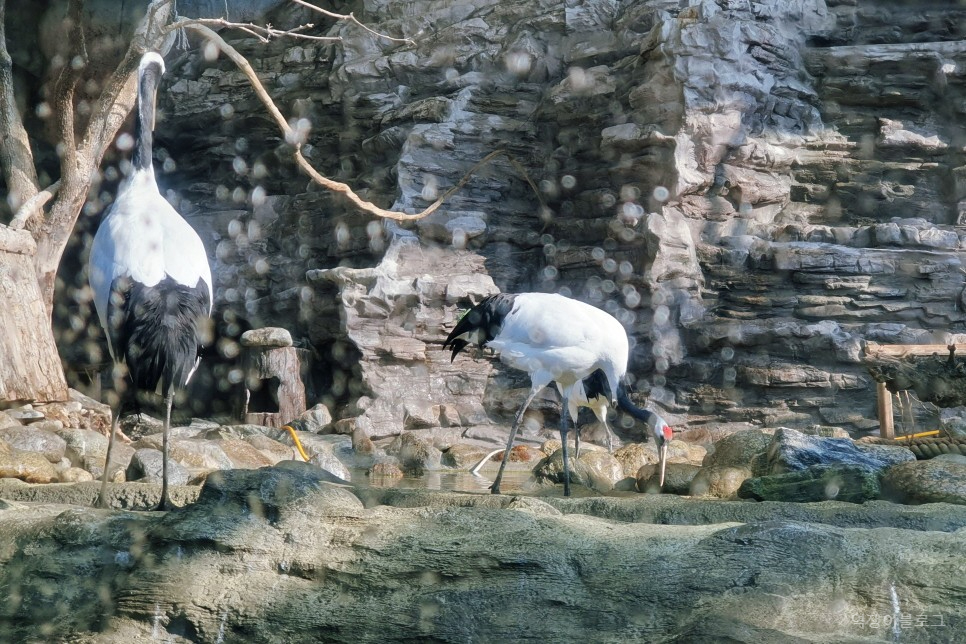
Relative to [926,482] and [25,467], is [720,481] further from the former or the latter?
[25,467]

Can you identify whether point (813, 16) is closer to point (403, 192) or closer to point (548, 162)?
point (548, 162)

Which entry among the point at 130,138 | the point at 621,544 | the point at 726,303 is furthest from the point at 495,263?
the point at 621,544

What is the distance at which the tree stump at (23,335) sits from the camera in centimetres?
814

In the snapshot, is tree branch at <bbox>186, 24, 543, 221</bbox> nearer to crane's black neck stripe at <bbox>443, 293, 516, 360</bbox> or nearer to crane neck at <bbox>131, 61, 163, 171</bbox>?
crane's black neck stripe at <bbox>443, 293, 516, 360</bbox>

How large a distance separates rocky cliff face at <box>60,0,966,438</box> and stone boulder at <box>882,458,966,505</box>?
18.7ft

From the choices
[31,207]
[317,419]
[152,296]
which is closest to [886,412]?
[317,419]

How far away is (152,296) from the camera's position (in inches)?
163

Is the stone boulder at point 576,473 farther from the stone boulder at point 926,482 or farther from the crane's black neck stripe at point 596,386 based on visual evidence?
the stone boulder at point 926,482

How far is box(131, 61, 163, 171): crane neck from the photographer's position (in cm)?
476

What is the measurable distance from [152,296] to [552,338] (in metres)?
2.61

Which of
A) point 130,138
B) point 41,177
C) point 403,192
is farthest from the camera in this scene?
point 41,177

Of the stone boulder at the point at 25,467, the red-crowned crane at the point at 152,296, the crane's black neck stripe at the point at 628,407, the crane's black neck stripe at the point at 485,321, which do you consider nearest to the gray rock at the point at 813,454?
the crane's black neck stripe at the point at 628,407

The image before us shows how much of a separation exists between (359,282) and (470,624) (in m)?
9.08

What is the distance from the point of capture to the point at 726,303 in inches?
442
